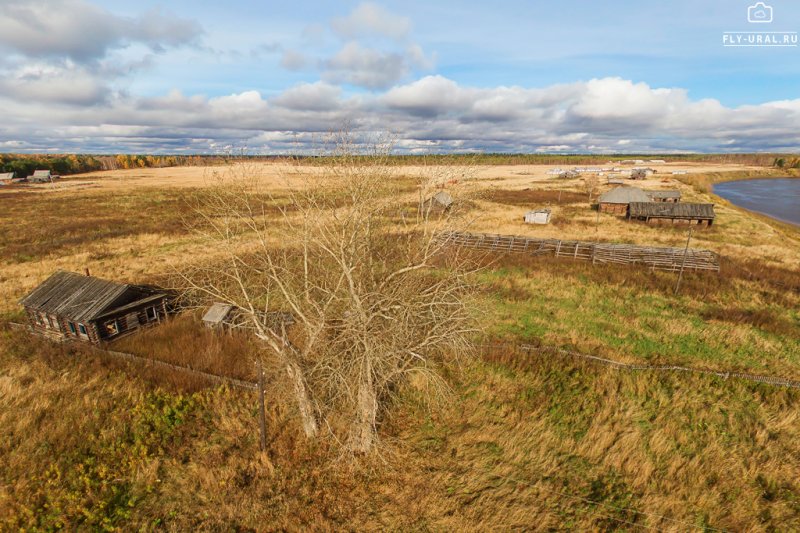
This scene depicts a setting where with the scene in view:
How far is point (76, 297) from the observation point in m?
16.3

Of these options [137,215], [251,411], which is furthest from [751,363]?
[137,215]

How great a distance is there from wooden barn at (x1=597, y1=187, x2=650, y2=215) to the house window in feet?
177

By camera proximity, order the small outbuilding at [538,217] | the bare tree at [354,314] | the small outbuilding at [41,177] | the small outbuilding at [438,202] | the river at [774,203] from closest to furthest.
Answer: the bare tree at [354,314] < the small outbuilding at [438,202] < the small outbuilding at [538,217] < the river at [774,203] < the small outbuilding at [41,177]

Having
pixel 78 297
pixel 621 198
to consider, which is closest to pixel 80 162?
pixel 78 297

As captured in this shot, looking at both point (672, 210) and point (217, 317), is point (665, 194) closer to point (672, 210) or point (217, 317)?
point (672, 210)

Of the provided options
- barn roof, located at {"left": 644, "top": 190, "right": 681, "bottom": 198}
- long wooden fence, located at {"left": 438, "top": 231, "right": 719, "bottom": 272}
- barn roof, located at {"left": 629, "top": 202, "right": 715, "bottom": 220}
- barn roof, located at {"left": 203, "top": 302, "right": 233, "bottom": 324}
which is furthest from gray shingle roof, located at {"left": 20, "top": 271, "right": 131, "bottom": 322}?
barn roof, located at {"left": 644, "top": 190, "right": 681, "bottom": 198}

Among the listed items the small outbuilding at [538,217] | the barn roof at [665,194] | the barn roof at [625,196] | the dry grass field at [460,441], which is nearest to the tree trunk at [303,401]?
the dry grass field at [460,441]

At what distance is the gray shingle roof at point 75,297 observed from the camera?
15.7m

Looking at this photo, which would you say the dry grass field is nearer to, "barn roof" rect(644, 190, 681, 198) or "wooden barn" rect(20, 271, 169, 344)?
"wooden barn" rect(20, 271, 169, 344)

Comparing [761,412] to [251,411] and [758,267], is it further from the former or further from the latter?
[758,267]

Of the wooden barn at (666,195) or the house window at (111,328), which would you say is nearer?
the house window at (111,328)

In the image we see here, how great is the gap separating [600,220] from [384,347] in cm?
4477

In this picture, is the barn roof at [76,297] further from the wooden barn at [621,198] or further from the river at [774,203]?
the river at [774,203]

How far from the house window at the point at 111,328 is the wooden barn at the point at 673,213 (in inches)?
2024
